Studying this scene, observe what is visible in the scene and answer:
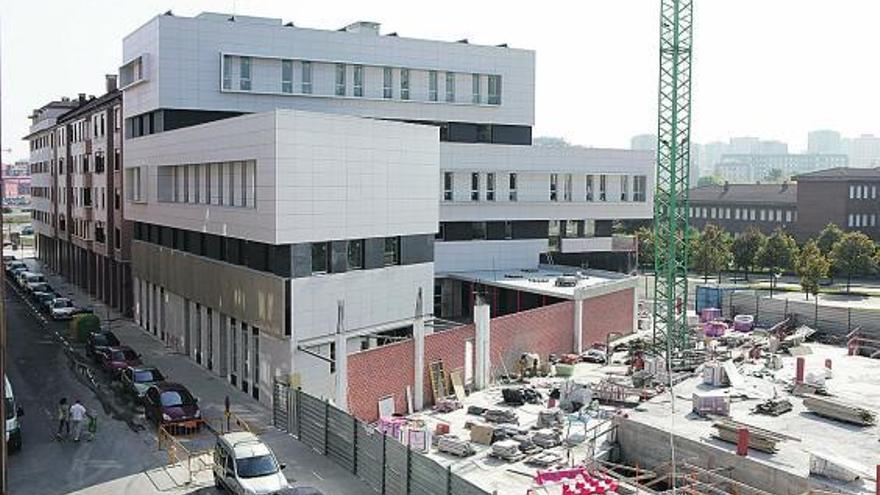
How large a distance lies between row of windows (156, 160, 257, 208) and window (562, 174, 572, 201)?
84.9 ft

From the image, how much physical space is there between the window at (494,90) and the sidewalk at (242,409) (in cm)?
2578

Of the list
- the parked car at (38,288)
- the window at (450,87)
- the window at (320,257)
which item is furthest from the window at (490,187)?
the parked car at (38,288)

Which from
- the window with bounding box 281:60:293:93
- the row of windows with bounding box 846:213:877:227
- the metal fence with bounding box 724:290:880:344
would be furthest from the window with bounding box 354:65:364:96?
the row of windows with bounding box 846:213:877:227

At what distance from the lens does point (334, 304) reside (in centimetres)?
3378

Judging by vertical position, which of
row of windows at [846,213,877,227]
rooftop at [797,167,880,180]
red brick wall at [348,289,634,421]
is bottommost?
red brick wall at [348,289,634,421]

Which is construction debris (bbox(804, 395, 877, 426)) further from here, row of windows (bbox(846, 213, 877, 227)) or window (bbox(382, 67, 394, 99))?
row of windows (bbox(846, 213, 877, 227))

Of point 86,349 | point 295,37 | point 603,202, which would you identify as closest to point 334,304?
point 86,349

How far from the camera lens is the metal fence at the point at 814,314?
165 ft

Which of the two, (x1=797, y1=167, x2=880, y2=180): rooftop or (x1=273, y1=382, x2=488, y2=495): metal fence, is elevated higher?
(x1=797, y1=167, x2=880, y2=180): rooftop

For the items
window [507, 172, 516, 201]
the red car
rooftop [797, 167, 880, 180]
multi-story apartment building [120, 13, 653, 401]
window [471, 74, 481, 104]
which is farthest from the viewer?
rooftop [797, 167, 880, 180]

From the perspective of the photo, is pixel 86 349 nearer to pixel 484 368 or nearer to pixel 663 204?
pixel 484 368

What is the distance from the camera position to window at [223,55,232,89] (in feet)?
158

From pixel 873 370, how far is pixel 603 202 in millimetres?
22082

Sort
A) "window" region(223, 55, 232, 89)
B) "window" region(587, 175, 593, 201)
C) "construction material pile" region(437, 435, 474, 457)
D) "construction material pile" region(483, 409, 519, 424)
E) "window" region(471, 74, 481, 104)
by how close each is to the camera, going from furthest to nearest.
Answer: "window" region(587, 175, 593, 201) < "window" region(471, 74, 481, 104) < "window" region(223, 55, 232, 89) < "construction material pile" region(483, 409, 519, 424) < "construction material pile" region(437, 435, 474, 457)
